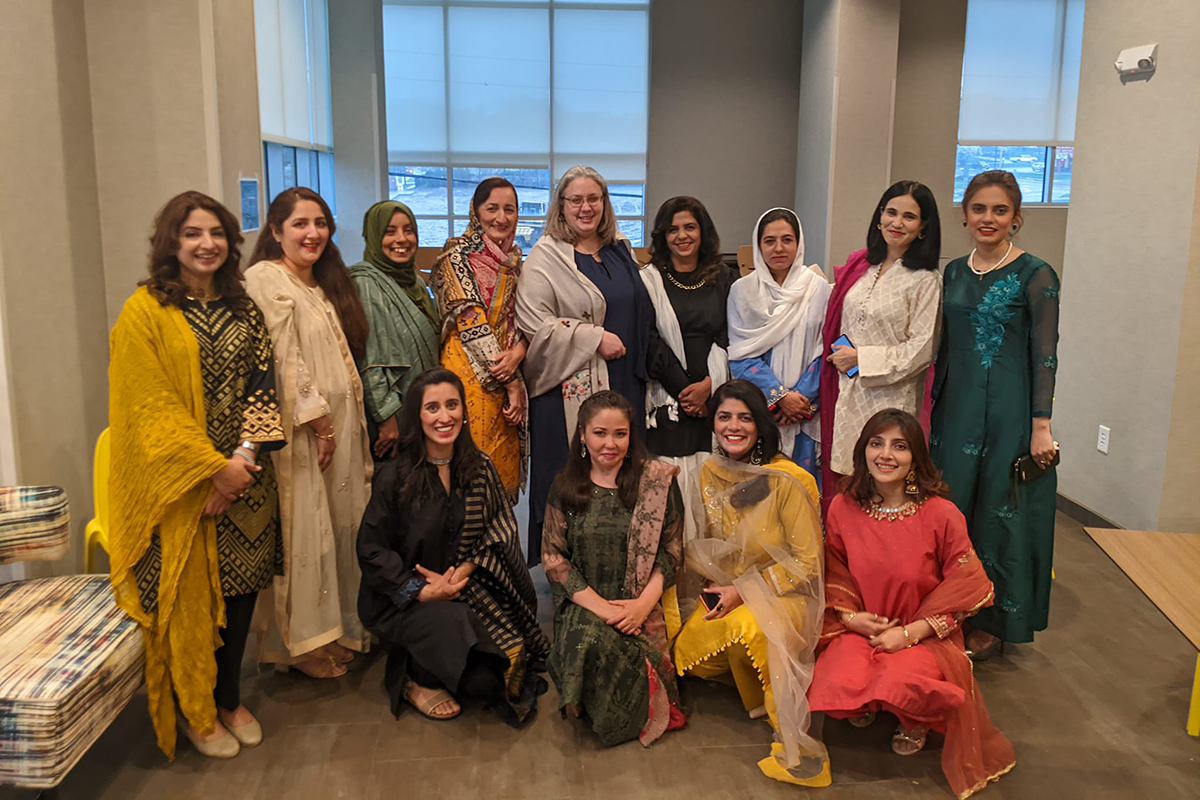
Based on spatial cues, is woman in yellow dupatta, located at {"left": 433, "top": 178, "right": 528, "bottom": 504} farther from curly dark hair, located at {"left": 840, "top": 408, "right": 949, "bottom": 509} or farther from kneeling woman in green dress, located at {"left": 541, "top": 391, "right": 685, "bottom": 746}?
curly dark hair, located at {"left": 840, "top": 408, "right": 949, "bottom": 509}

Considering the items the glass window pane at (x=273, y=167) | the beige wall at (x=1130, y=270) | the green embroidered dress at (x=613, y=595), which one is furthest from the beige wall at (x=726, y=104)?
the green embroidered dress at (x=613, y=595)

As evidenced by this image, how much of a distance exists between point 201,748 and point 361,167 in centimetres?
615

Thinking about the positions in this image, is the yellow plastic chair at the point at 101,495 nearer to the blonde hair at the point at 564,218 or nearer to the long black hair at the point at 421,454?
the long black hair at the point at 421,454

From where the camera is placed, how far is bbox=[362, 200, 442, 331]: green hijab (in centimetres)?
292

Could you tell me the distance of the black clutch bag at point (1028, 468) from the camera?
2842 mm

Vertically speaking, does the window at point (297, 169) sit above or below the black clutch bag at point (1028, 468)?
above

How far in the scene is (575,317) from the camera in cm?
311

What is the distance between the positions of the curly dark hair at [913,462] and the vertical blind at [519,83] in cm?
590

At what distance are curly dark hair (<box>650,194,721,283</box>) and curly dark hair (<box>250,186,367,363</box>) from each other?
A: 1070 millimetres

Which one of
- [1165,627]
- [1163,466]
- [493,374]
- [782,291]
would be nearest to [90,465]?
[493,374]

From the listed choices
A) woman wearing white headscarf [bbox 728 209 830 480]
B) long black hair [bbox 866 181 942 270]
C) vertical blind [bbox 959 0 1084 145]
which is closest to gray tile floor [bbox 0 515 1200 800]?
woman wearing white headscarf [bbox 728 209 830 480]

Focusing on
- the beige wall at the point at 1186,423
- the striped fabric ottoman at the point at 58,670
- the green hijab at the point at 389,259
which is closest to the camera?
the striped fabric ottoman at the point at 58,670

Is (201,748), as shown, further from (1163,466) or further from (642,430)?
(1163,466)

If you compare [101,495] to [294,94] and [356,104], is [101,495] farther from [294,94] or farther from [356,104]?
[356,104]
